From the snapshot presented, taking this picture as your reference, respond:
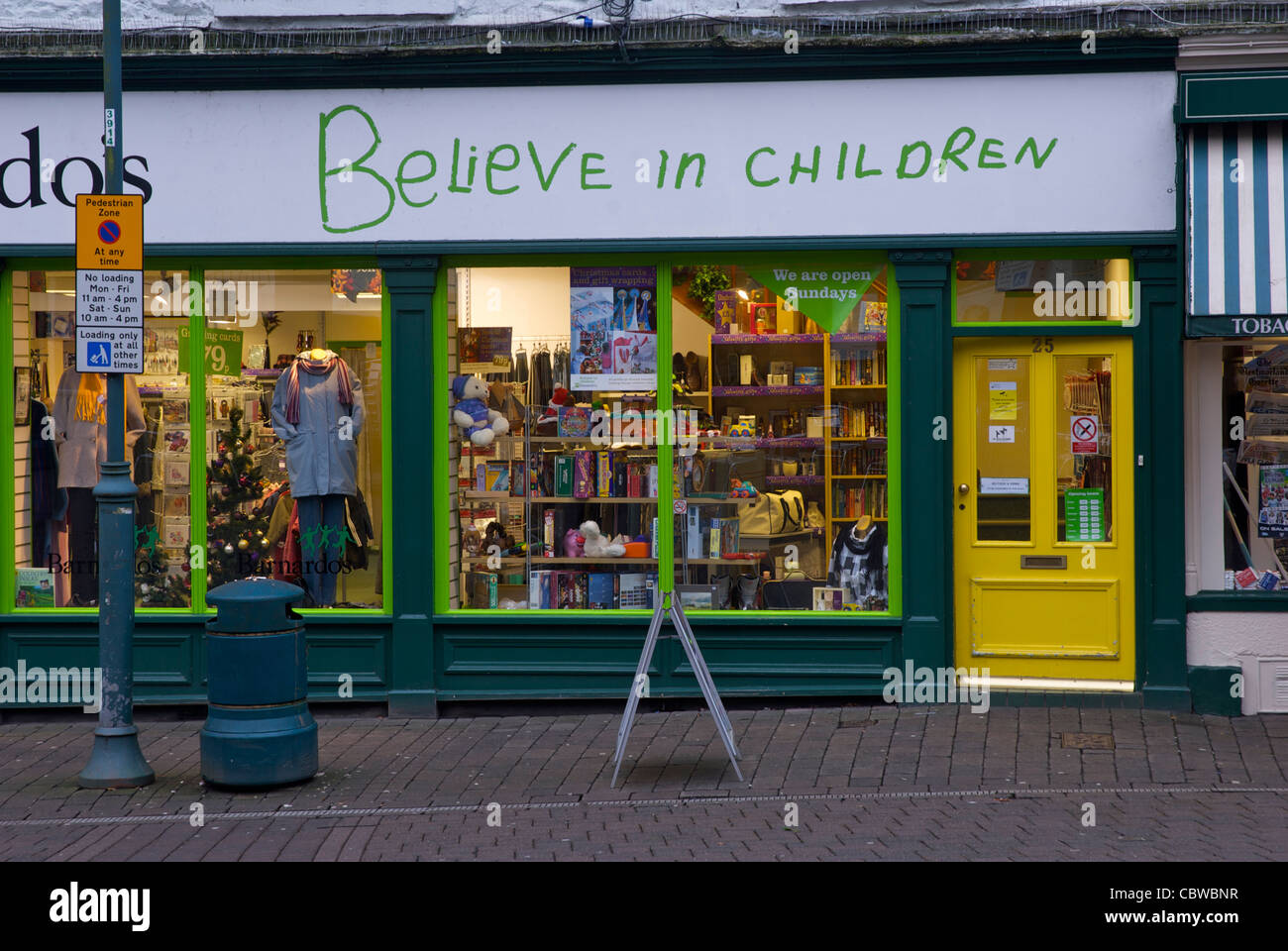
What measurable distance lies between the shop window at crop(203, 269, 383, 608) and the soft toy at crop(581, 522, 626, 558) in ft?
4.82

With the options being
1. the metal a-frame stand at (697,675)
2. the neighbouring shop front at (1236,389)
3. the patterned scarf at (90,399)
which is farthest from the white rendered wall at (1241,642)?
the patterned scarf at (90,399)

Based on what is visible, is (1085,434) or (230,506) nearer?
(1085,434)

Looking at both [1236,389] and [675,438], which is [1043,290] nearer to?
[1236,389]

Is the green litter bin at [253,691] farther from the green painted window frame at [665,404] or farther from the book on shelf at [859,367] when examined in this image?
the book on shelf at [859,367]

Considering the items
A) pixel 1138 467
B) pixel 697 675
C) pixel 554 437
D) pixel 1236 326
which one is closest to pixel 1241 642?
pixel 1138 467

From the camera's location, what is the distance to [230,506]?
1052cm

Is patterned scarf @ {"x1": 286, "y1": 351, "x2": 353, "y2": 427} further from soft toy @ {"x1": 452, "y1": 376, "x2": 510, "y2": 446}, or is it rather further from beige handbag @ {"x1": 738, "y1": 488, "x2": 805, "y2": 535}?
beige handbag @ {"x1": 738, "y1": 488, "x2": 805, "y2": 535}

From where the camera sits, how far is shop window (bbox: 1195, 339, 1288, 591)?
32.4ft

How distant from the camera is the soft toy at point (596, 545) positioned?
34.1 ft

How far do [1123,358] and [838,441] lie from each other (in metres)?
2.03

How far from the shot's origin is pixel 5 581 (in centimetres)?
1041

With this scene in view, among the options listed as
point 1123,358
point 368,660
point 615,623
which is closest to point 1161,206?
point 1123,358

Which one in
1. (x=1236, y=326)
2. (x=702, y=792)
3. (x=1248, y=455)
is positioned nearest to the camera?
(x=702, y=792)

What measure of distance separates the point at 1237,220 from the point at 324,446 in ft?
21.0
